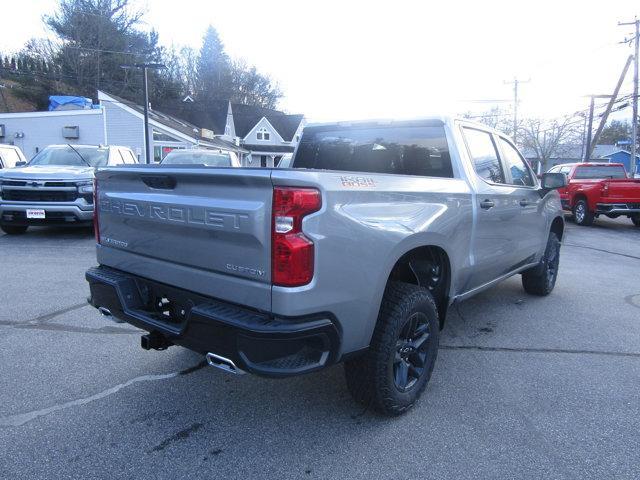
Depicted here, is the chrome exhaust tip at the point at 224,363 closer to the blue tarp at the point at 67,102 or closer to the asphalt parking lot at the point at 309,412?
the asphalt parking lot at the point at 309,412

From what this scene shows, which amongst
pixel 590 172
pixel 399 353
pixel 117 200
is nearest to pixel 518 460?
pixel 399 353

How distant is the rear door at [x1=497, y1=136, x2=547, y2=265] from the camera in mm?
4562

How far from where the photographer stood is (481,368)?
3756 millimetres

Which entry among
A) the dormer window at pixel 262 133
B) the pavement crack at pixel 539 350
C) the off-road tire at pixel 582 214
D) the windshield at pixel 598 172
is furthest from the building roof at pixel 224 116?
the pavement crack at pixel 539 350

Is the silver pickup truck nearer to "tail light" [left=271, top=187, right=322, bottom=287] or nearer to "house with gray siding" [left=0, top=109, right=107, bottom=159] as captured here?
"tail light" [left=271, top=187, right=322, bottom=287]

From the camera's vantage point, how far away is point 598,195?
44.1 ft

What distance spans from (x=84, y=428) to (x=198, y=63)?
7081cm

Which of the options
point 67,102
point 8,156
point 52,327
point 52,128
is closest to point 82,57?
point 67,102

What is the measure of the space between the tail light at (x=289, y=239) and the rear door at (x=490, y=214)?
77.0 inches

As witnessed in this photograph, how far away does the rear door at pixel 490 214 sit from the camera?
3.82 meters

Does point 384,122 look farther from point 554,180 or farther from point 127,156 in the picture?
point 127,156

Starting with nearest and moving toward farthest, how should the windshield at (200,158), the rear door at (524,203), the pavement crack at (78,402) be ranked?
the pavement crack at (78,402), the rear door at (524,203), the windshield at (200,158)

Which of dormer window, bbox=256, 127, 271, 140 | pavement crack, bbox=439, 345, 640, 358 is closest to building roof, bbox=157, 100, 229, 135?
dormer window, bbox=256, 127, 271, 140

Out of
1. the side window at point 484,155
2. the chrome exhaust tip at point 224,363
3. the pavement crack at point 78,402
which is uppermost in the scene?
the side window at point 484,155
